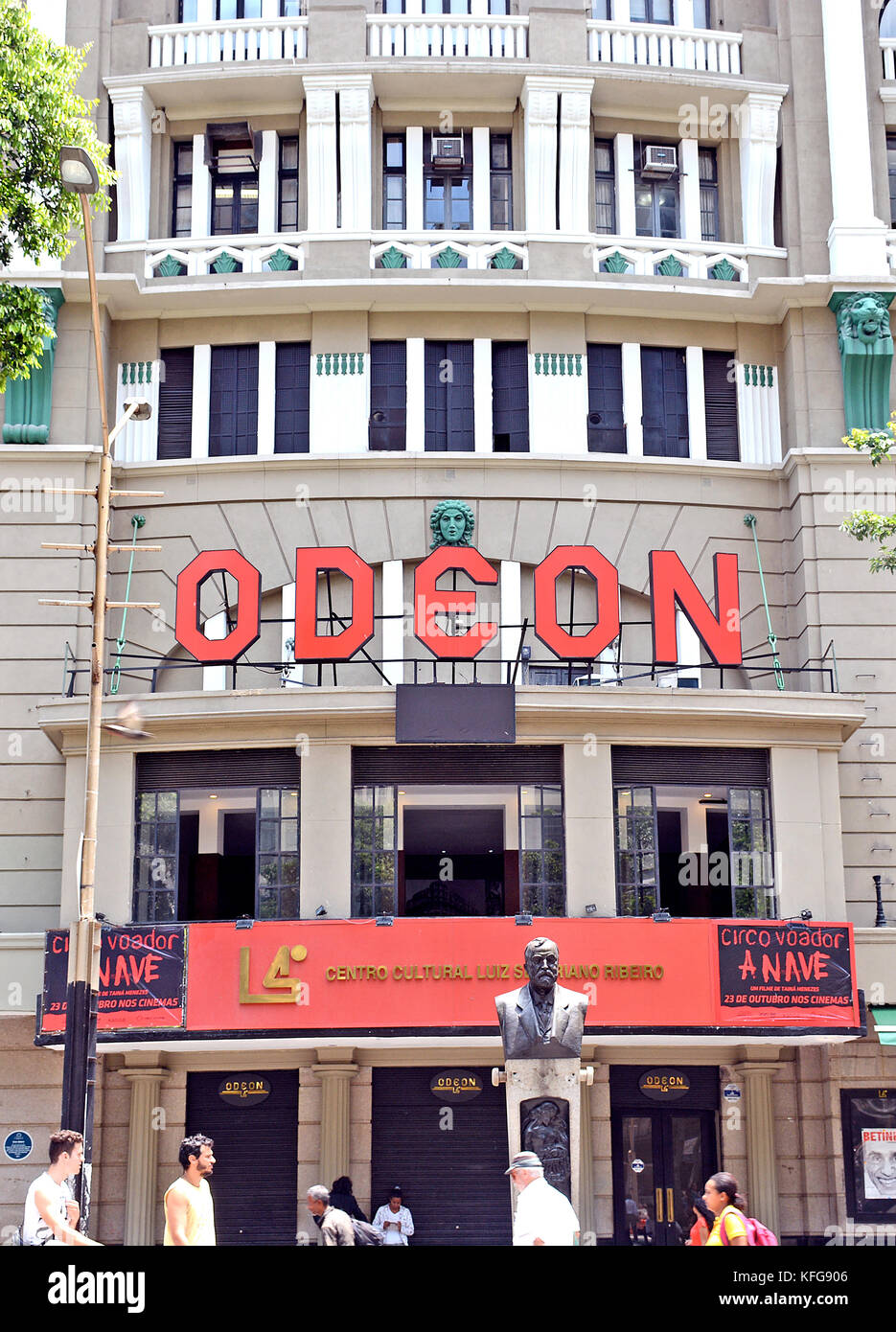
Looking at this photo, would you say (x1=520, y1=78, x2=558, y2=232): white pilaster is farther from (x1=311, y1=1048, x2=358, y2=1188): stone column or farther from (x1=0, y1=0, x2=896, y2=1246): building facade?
(x1=311, y1=1048, x2=358, y2=1188): stone column

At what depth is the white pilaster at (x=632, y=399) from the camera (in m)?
26.9

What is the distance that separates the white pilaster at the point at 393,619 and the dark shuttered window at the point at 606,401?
433cm

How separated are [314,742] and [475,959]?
4.24m

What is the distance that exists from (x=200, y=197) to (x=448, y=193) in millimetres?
4707

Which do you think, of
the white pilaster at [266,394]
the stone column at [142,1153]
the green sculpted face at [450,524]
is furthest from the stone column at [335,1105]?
the white pilaster at [266,394]

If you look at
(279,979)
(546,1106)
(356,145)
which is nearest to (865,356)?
(356,145)

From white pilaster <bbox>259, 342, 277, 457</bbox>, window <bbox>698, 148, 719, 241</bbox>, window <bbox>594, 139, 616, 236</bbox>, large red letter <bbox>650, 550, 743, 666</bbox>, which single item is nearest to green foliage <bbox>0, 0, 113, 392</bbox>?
white pilaster <bbox>259, 342, 277, 457</bbox>

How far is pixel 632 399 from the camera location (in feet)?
88.9

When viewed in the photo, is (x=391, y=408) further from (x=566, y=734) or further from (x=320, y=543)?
(x=566, y=734)

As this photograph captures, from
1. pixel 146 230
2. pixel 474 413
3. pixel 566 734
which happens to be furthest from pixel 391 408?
pixel 566 734

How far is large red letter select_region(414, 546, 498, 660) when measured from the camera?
75.5 ft

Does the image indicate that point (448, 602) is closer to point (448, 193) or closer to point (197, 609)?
point (197, 609)

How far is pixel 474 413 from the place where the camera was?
26.8 meters
